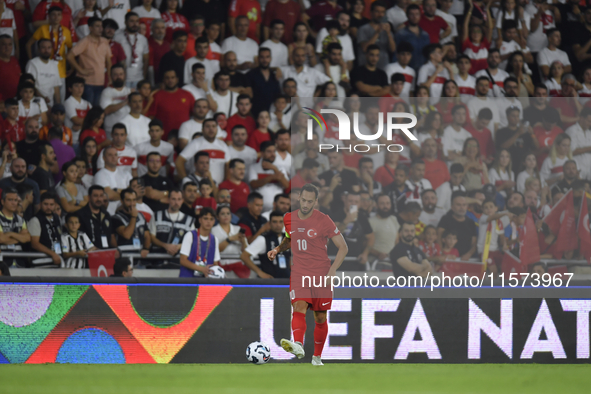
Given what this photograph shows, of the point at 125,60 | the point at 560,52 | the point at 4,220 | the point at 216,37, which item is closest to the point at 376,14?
the point at 216,37

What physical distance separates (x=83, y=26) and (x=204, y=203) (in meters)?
3.63

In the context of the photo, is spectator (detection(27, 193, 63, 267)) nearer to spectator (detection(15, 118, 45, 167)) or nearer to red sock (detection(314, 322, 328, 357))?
spectator (detection(15, 118, 45, 167))

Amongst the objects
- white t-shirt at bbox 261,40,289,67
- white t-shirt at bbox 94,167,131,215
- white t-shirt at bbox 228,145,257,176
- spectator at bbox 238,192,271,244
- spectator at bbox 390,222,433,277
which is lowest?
spectator at bbox 390,222,433,277

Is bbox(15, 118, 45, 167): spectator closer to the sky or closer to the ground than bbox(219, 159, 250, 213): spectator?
closer to the sky

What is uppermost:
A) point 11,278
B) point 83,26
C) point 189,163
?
point 83,26

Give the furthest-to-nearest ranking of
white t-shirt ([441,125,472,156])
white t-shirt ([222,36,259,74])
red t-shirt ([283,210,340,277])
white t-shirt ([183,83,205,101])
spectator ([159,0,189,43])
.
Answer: white t-shirt ([222,36,259,74]) → spectator ([159,0,189,43]) → white t-shirt ([183,83,205,101]) → white t-shirt ([441,125,472,156]) → red t-shirt ([283,210,340,277])

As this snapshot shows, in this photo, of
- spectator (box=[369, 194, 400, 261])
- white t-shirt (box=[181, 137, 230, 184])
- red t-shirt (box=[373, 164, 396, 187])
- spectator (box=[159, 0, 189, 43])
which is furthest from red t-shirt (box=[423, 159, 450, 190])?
spectator (box=[159, 0, 189, 43])

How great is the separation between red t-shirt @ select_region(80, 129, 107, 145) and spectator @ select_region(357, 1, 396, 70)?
417 cm

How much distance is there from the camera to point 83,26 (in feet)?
33.1

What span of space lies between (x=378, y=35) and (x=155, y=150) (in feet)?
13.4

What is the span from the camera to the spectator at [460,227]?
7781mm

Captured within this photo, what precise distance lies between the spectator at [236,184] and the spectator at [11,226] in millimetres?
2543

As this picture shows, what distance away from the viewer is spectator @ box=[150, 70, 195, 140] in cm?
970

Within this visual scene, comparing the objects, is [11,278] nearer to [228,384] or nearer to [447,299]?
[228,384]
